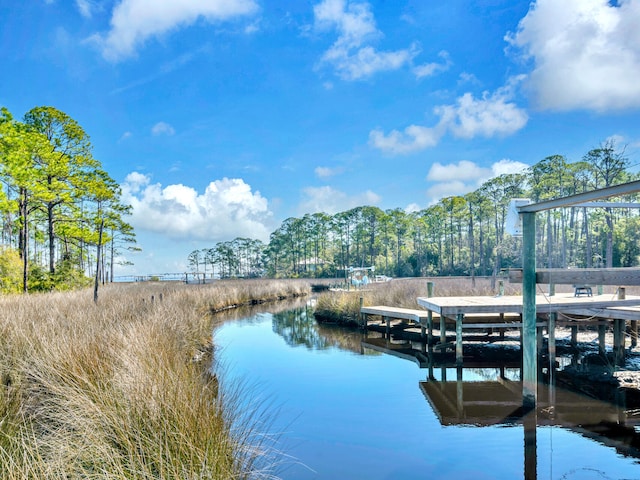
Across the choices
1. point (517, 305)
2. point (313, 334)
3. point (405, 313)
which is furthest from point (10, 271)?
point (517, 305)

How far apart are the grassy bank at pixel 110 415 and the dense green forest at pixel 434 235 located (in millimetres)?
18477

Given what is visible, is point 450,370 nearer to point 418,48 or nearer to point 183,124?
point 418,48

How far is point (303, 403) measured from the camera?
5832 millimetres

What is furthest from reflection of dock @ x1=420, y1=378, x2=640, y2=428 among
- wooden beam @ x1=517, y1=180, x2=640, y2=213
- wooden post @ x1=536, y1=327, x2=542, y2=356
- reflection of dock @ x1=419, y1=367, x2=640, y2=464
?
wooden beam @ x1=517, y1=180, x2=640, y2=213

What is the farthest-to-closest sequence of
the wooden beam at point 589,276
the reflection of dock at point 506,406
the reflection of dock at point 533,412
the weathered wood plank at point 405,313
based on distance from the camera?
the weathered wood plank at point 405,313 < the reflection of dock at point 506,406 < the reflection of dock at point 533,412 < the wooden beam at point 589,276

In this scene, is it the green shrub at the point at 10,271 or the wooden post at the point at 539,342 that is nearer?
the wooden post at the point at 539,342

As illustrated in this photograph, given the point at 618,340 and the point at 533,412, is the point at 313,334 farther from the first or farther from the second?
the point at 533,412

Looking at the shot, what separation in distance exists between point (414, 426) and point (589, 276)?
245 centimetres

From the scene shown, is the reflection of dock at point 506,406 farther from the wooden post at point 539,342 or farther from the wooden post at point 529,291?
the wooden post at point 539,342

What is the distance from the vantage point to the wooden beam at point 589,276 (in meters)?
3.79

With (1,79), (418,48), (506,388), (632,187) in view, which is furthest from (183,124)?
(632,187)

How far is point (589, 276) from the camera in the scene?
4.22m

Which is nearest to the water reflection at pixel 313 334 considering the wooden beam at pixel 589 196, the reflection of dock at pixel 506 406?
the reflection of dock at pixel 506 406

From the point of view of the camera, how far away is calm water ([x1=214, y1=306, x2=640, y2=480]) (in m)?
3.93
